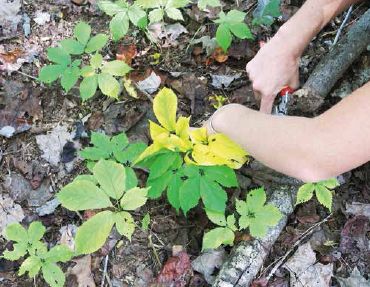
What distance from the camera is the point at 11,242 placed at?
2.54 m

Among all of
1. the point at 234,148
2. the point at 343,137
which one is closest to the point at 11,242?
the point at 234,148

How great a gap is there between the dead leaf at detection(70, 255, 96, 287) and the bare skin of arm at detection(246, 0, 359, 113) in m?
1.21

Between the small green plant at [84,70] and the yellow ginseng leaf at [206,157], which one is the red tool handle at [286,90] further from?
the small green plant at [84,70]

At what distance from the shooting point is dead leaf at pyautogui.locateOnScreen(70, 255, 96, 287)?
241 centimetres

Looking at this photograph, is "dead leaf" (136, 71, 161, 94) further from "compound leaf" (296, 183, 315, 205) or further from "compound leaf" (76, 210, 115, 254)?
"compound leaf" (296, 183, 315, 205)

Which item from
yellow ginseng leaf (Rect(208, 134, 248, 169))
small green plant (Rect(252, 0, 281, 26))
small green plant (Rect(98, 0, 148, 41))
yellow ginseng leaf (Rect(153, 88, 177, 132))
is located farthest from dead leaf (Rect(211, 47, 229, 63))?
yellow ginseng leaf (Rect(208, 134, 248, 169))

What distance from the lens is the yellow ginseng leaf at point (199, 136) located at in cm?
238

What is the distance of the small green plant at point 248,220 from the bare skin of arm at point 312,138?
0.39m

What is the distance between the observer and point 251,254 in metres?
2.33

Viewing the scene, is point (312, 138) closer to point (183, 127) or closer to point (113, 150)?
point (183, 127)

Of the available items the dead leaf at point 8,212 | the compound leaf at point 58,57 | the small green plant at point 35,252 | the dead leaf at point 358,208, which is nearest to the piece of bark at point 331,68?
the dead leaf at point 358,208

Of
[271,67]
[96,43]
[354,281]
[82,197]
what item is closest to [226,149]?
[271,67]

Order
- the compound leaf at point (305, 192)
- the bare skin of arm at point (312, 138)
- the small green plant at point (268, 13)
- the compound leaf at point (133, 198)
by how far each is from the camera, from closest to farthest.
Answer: the bare skin of arm at point (312, 138) → the compound leaf at point (133, 198) → the compound leaf at point (305, 192) → the small green plant at point (268, 13)

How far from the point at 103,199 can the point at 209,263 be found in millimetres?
639
